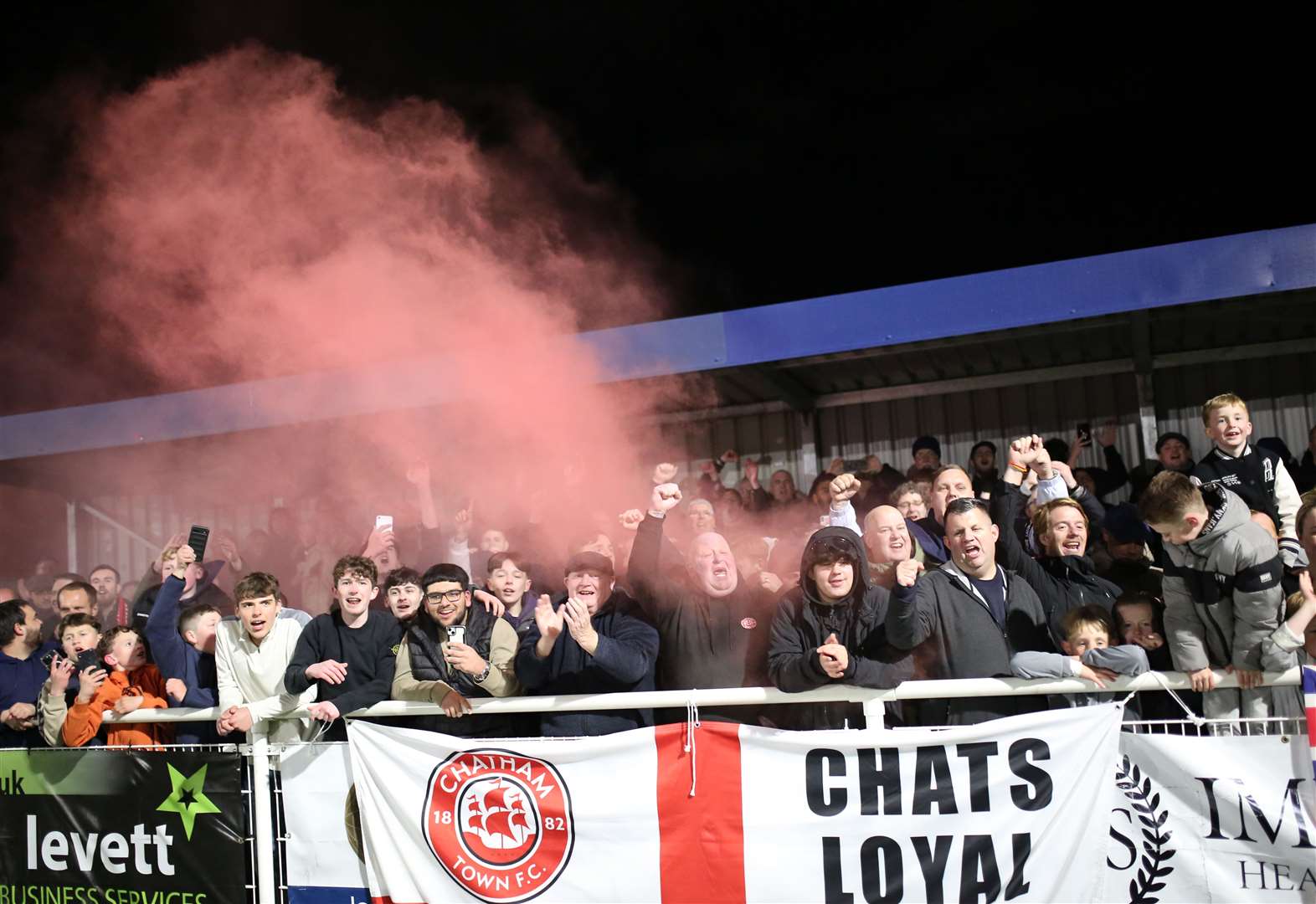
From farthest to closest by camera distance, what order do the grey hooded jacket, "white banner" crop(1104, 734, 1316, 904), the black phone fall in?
1. the black phone
2. the grey hooded jacket
3. "white banner" crop(1104, 734, 1316, 904)

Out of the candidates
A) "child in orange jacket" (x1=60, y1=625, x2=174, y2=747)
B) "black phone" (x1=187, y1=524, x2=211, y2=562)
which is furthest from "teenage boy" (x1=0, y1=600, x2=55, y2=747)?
"black phone" (x1=187, y1=524, x2=211, y2=562)

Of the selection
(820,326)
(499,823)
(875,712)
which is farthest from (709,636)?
(820,326)

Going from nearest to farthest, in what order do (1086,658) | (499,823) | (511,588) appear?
1. (1086,658)
2. (499,823)
3. (511,588)

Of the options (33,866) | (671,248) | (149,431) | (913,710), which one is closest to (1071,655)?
(913,710)

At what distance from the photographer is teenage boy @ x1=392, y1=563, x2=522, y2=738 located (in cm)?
465

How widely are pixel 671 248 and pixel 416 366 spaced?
62.2ft

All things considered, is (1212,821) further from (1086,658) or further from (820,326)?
(820,326)

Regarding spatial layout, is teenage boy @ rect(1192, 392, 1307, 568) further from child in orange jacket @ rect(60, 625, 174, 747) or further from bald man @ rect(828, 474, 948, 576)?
child in orange jacket @ rect(60, 625, 174, 747)

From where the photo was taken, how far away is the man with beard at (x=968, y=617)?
4148 mm

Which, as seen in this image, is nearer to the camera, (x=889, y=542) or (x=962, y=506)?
(x=962, y=506)

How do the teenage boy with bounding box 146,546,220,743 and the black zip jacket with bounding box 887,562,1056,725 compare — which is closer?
the black zip jacket with bounding box 887,562,1056,725

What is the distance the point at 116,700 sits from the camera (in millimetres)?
5434

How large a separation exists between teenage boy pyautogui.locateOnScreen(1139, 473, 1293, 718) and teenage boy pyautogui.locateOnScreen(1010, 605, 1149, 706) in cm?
19

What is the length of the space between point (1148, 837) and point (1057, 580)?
1.17 m
